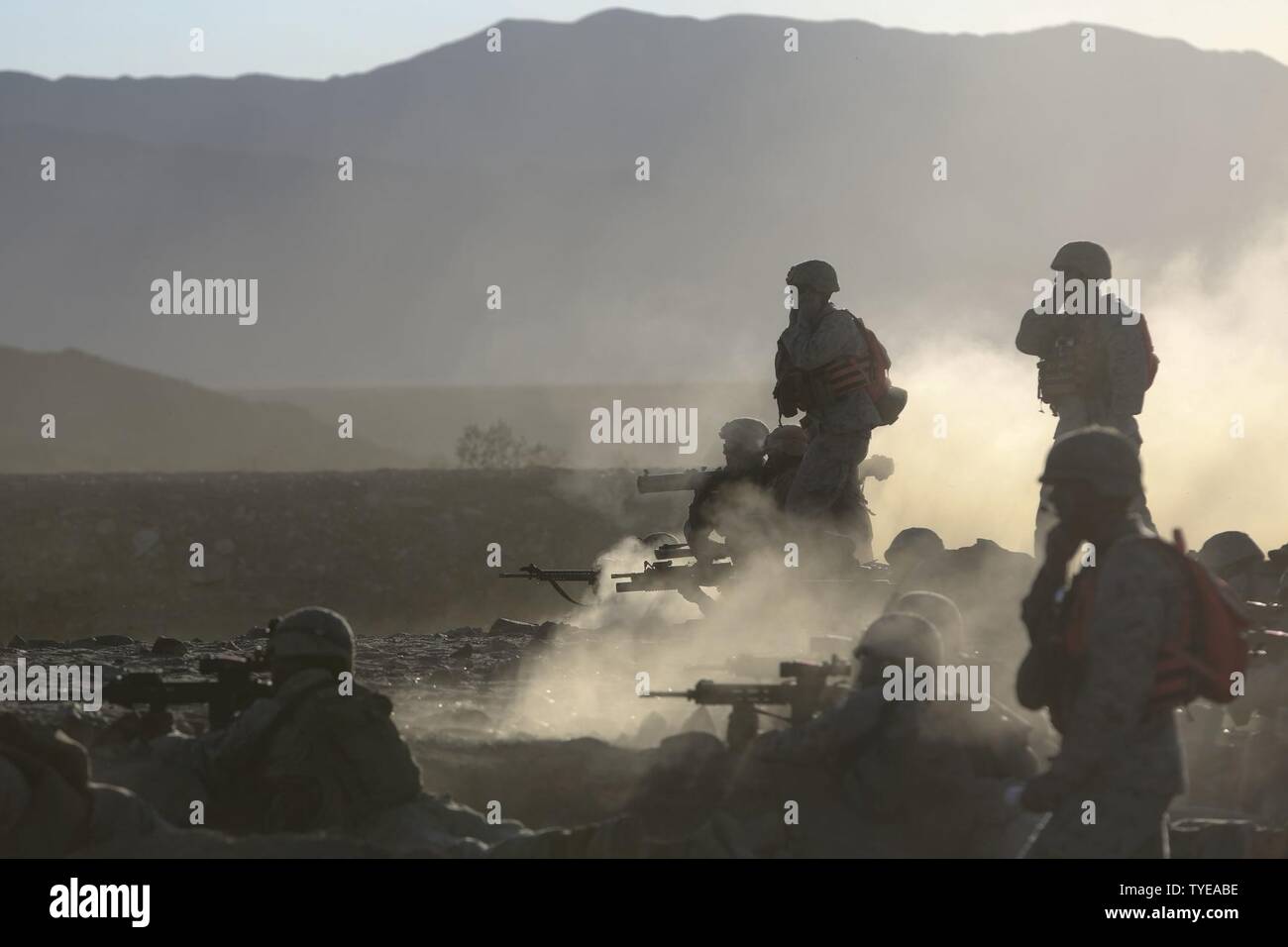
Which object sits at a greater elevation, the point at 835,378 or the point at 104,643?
the point at 835,378

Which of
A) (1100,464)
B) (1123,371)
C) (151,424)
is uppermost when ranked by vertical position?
(151,424)

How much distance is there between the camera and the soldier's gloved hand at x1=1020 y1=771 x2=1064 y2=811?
23.0 feet

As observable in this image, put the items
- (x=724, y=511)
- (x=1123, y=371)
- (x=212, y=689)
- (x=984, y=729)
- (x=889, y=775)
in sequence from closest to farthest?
(x=889, y=775), (x=984, y=729), (x=212, y=689), (x=1123, y=371), (x=724, y=511)

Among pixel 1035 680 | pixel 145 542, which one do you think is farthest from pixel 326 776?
pixel 145 542

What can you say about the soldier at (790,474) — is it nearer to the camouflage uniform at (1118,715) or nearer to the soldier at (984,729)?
the soldier at (984,729)

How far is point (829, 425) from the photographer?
13891 millimetres

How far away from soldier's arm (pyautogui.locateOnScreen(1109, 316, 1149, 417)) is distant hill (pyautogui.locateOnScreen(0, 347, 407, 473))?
179 ft

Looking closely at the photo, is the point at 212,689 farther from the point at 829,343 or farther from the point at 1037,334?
the point at 1037,334

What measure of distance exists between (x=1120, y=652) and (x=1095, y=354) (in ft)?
21.2

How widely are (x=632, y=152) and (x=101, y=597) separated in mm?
122257

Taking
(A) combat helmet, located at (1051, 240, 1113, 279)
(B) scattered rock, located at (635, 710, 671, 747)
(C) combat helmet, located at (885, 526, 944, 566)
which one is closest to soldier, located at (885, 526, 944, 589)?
(C) combat helmet, located at (885, 526, 944, 566)

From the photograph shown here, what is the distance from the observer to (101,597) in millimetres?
29656

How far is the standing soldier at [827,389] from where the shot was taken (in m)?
13.8

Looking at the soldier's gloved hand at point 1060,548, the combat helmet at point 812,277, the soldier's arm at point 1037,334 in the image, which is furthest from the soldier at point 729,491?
the soldier's gloved hand at point 1060,548
